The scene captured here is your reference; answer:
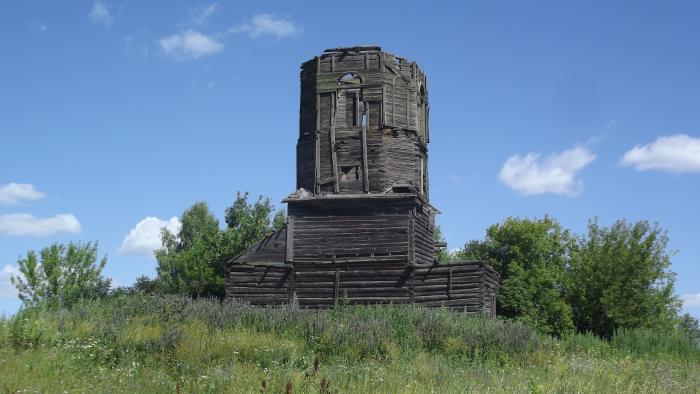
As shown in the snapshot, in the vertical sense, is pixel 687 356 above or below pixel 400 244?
below

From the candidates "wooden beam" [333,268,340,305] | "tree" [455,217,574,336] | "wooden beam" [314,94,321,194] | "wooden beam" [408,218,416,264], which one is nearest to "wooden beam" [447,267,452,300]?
"wooden beam" [408,218,416,264]

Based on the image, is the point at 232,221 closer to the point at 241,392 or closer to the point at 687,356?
the point at 687,356

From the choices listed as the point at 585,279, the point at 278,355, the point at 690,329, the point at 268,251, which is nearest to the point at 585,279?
the point at 585,279

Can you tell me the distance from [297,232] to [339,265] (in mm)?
2609

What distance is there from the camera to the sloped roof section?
32.4 meters

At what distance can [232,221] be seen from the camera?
50781 mm

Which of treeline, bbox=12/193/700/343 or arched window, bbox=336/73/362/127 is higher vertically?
arched window, bbox=336/73/362/127

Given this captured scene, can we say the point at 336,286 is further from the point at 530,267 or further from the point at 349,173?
the point at 530,267

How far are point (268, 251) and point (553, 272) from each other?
21963 millimetres

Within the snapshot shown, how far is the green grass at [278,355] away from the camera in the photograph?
11.7 meters

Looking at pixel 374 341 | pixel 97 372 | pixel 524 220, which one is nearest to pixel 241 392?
pixel 97 372

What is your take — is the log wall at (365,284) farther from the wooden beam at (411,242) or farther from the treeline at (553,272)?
the treeline at (553,272)

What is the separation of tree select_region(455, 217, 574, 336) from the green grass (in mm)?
23816

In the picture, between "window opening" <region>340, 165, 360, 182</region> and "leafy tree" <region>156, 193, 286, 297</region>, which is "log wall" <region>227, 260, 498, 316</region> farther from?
"leafy tree" <region>156, 193, 286, 297</region>
